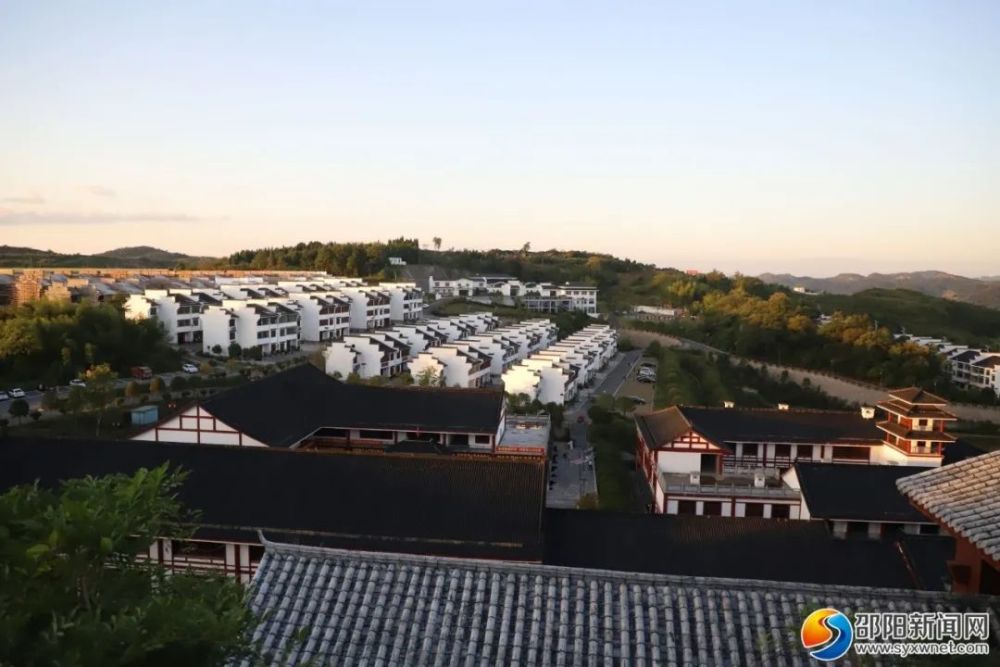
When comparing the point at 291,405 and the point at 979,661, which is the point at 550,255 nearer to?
the point at 291,405

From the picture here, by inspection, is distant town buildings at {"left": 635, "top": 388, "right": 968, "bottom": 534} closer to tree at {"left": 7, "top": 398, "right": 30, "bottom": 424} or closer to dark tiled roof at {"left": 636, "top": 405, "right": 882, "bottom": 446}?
dark tiled roof at {"left": 636, "top": 405, "right": 882, "bottom": 446}

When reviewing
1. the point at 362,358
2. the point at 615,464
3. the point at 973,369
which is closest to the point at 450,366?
the point at 362,358

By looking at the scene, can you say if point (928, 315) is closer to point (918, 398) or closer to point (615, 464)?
point (918, 398)

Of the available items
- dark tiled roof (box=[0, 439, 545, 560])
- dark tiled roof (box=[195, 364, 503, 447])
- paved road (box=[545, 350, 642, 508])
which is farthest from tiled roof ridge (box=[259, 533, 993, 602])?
dark tiled roof (box=[195, 364, 503, 447])

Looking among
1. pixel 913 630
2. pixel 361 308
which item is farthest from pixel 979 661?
pixel 361 308

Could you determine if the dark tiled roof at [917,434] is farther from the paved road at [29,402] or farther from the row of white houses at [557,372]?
the paved road at [29,402]
